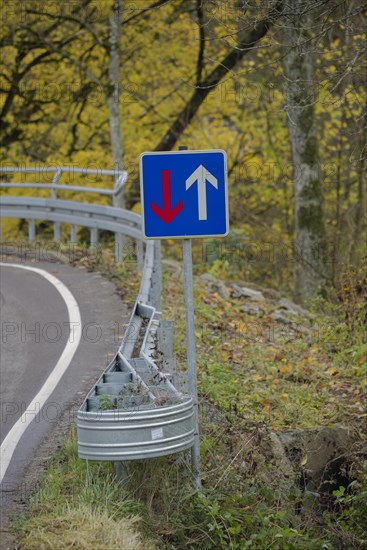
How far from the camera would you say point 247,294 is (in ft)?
52.8

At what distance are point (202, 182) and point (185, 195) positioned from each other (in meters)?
0.16

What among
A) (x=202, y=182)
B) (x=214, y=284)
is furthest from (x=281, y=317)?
(x=202, y=182)

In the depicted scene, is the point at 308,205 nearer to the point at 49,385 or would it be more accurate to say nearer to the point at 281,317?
the point at 281,317

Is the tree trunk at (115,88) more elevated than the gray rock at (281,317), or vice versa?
the tree trunk at (115,88)

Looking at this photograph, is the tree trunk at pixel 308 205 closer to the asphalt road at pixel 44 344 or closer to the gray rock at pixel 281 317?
the gray rock at pixel 281 317

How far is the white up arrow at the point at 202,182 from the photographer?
7410 millimetres

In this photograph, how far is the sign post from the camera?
24.3 ft

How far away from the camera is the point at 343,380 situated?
1195 centimetres

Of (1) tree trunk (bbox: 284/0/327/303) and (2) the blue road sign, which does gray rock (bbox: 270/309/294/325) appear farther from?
(2) the blue road sign

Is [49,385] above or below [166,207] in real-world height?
below

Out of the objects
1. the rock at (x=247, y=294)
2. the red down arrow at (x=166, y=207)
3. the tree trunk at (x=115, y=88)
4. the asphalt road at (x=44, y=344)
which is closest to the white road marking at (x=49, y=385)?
the asphalt road at (x=44, y=344)

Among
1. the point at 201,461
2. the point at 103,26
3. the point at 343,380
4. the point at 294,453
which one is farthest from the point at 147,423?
the point at 103,26

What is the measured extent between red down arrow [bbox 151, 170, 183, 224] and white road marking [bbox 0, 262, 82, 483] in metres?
2.40

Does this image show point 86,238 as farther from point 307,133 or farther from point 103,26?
point 307,133
